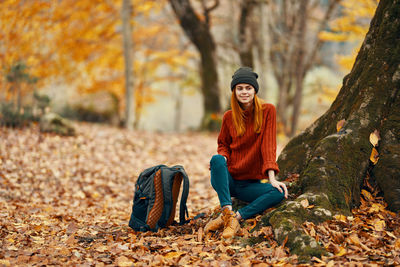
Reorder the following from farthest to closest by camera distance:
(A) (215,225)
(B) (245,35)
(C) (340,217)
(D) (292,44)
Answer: (B) (245,35) < (D) (292,44) < (A) (215,225) < (C) (340,217)

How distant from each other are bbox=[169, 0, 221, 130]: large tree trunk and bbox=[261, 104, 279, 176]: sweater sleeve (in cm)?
836

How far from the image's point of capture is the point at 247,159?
333 cm

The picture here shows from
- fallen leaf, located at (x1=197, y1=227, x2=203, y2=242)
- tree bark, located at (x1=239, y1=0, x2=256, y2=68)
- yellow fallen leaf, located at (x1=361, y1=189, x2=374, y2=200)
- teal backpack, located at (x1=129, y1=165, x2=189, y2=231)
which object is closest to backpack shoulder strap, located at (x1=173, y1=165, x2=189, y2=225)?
teal backpack, located at (x1=129, y1=165, x2=189, y2=231)

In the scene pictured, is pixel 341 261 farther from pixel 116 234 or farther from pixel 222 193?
pixel 116 234

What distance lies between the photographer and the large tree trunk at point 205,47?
10836mm

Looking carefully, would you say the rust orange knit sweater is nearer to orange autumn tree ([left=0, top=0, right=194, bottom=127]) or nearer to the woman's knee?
the woman's knee

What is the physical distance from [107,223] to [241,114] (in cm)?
200

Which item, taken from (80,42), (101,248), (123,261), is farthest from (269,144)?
(80,42)

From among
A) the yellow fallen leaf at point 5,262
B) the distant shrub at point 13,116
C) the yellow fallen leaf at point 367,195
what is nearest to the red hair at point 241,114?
the yellow fallen leaf at point 367,195

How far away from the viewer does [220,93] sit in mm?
11992

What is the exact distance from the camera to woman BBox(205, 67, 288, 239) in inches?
123

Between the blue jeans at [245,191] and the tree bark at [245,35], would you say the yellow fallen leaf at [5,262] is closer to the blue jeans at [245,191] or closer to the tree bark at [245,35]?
the blue jeans at [245,191]

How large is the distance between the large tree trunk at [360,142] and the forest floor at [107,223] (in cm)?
14

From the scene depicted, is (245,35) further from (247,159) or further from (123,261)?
(123,261)
